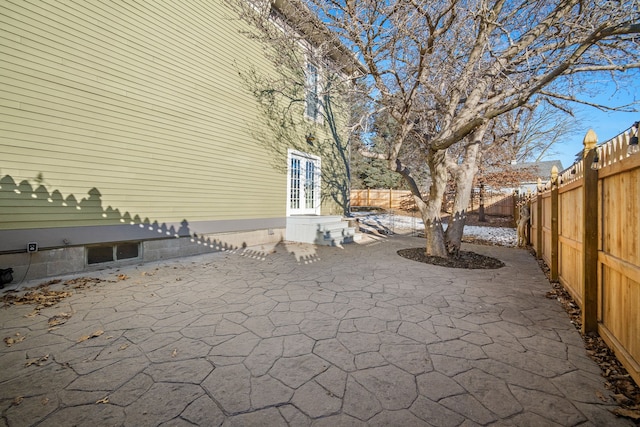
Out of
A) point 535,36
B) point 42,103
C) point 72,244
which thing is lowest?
point 72,244

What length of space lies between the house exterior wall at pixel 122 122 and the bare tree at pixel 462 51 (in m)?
2.57

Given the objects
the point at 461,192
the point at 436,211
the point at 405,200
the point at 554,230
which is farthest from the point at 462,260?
the point at 405,200

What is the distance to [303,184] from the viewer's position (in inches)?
359

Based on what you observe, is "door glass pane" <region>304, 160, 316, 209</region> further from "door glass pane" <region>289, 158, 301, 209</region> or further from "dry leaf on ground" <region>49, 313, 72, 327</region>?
"dry leaf on ground" <region>49, 313, 72, 327</region>

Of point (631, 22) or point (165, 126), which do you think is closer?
point (631, 22)


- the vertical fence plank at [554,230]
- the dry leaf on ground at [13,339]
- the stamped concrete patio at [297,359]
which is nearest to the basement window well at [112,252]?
the stamped concrete patio at [297,359]

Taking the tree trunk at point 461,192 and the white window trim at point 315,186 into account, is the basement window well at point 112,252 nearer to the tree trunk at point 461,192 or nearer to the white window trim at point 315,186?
the white window trim at point 315,186

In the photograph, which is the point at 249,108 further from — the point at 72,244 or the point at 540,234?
the point at 540,234

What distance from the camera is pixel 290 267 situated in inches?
204

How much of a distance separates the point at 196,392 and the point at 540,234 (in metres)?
7.55

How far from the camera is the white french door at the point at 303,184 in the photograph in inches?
341

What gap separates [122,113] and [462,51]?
709 cm

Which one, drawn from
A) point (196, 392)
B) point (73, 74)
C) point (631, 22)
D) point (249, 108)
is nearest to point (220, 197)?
point (249, 108)

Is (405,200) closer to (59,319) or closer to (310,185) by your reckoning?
(310,185)
